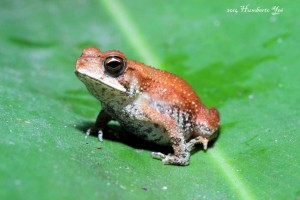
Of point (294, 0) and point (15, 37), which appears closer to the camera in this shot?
point (294, 0)

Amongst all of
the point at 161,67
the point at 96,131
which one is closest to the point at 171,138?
the point at 96,131

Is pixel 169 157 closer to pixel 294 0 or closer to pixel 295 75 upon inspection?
pixel 295 75

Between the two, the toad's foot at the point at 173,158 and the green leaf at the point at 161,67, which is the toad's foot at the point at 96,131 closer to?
the green leaf at the point at 161,67

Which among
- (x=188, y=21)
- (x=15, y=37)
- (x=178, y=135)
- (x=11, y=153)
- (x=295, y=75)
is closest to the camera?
(x=11, y=153)

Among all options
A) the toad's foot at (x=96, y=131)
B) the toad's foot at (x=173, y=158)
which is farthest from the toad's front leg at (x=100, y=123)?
the toad's foot at (x=173, y=158)

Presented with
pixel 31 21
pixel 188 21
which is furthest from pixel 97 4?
pixel 188 21

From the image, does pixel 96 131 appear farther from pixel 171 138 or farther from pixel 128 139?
pixel 171 138
